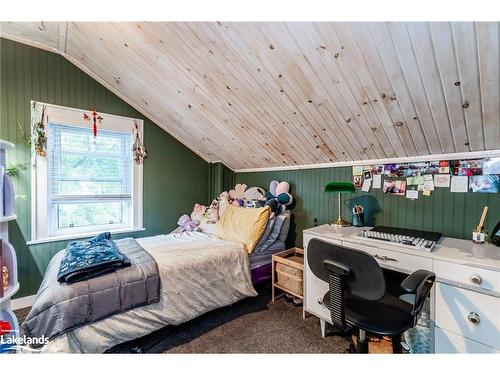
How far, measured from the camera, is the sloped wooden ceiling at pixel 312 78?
110 centimetres

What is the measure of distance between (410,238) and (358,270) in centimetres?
68

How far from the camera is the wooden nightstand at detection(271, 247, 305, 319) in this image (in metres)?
1.96

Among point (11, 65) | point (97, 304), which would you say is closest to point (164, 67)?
point (11, 65)

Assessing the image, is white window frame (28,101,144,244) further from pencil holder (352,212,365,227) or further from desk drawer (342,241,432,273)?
desk drawer (342,241,432,273)

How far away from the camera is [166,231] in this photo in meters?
3.18

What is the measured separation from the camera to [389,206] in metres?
1.87

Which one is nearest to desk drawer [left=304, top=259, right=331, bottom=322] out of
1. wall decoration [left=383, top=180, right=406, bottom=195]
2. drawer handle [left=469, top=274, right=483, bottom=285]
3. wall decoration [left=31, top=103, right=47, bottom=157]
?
drawer handle [left=469, top=274, right=483, bottom=285]

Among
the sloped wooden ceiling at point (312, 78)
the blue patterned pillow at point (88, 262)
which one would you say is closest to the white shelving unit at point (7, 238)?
the blue patterned pillow at point (88, 262)

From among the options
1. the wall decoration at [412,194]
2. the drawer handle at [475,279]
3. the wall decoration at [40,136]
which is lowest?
the drawer handle at [475,279]

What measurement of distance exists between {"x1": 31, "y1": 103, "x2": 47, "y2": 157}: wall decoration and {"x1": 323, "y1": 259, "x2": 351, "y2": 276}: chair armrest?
291cm

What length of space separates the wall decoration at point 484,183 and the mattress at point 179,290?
1.84 meters

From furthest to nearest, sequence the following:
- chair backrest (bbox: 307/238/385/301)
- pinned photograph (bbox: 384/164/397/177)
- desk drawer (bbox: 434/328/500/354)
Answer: pinned photograph (bbox: 384/164/397/177)
desk drawer (bbox: 434/328/500/354)
chair backrest (bbox: 307/238/385/301)

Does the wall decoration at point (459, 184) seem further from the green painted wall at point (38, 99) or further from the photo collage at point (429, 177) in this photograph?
the green painted wall at point (38, 99)

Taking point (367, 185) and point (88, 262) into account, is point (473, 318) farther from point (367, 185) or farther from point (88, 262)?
point (88, 262)
